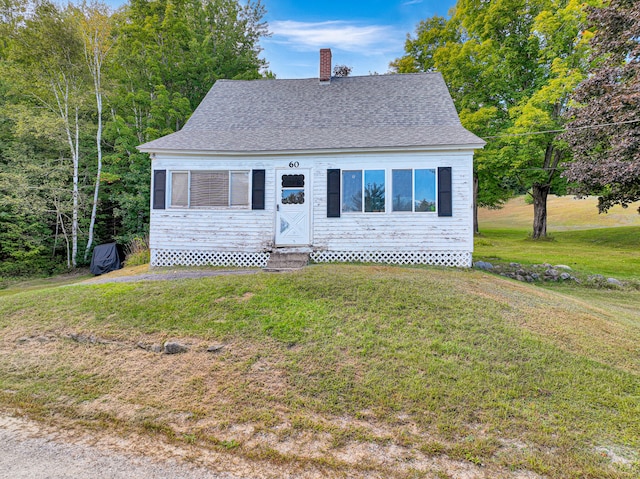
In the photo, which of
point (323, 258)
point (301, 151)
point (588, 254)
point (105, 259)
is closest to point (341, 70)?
point (301, 151)

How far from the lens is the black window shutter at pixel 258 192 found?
962 centimetres

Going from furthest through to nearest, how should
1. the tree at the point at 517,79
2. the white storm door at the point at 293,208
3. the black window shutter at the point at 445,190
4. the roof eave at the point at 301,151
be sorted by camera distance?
the tree at the point at 517,79, the white storm door at the point at 293,208, the black window shutter at the point at 445,190, the roof eave at the point at 301,151

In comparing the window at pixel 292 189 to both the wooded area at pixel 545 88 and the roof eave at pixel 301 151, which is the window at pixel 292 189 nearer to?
the roof eave at pixel 301 151

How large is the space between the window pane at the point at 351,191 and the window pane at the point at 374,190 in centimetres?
20

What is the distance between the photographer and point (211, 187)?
9695 mm

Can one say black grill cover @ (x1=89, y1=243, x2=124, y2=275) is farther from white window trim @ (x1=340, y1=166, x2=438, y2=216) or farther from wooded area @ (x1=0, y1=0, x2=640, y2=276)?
white window trim @ (x1=340, y1=166, x2=438, y2=216)

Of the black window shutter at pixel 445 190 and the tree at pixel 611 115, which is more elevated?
the tree at pixel 611 115

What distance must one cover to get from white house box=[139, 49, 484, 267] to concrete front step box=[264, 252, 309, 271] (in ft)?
0.73

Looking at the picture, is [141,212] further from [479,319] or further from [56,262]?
[479,319]

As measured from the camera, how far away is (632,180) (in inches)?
448

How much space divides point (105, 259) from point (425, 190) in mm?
12953

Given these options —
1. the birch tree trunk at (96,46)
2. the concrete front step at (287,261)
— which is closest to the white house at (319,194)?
the concrete front step at (287,261)

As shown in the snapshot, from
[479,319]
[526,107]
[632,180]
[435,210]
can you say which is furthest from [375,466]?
[526,107]

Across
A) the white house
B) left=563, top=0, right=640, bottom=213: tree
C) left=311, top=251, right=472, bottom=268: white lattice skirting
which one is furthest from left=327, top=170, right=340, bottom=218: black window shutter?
left=563, top=0, right=640, bottom=213: tree
